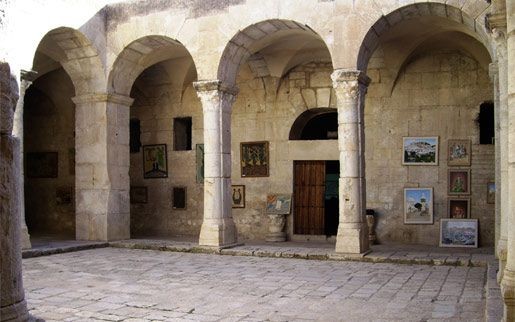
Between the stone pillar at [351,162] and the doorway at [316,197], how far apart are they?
338cm

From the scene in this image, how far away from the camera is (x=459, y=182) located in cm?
1151

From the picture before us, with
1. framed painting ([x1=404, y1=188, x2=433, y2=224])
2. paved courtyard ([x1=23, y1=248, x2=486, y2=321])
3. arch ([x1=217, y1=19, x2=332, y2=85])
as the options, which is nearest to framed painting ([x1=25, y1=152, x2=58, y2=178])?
arch ([x1=217, y1=19, x2=332, y2=85])

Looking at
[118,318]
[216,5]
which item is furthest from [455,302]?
[216,5]

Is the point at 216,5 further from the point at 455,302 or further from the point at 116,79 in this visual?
the point at 455,302

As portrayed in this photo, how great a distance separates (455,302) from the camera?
18.4 ft

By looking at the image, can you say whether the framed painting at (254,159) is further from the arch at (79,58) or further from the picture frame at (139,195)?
the arch at (79,58)

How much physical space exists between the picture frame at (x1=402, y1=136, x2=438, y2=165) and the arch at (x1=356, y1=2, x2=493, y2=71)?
2.33 metres

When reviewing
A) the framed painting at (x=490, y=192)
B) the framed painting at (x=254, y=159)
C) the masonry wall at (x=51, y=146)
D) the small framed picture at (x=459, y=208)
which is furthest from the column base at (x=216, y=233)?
the masonry wall at (x=51, y=146)

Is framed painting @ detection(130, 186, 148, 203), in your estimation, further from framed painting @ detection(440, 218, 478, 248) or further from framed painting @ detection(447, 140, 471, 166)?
framed painting @ detection(447, 140, 471, 166)

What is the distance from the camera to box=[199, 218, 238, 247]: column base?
1005cm

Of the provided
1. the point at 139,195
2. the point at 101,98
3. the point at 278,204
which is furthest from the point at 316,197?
the point at 101,98

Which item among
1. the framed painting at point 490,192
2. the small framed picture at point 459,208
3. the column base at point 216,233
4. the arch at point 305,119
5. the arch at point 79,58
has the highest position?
the arch at point 79,58

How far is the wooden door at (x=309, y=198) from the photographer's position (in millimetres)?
12703

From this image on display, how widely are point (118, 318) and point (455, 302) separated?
3195 millimetres
